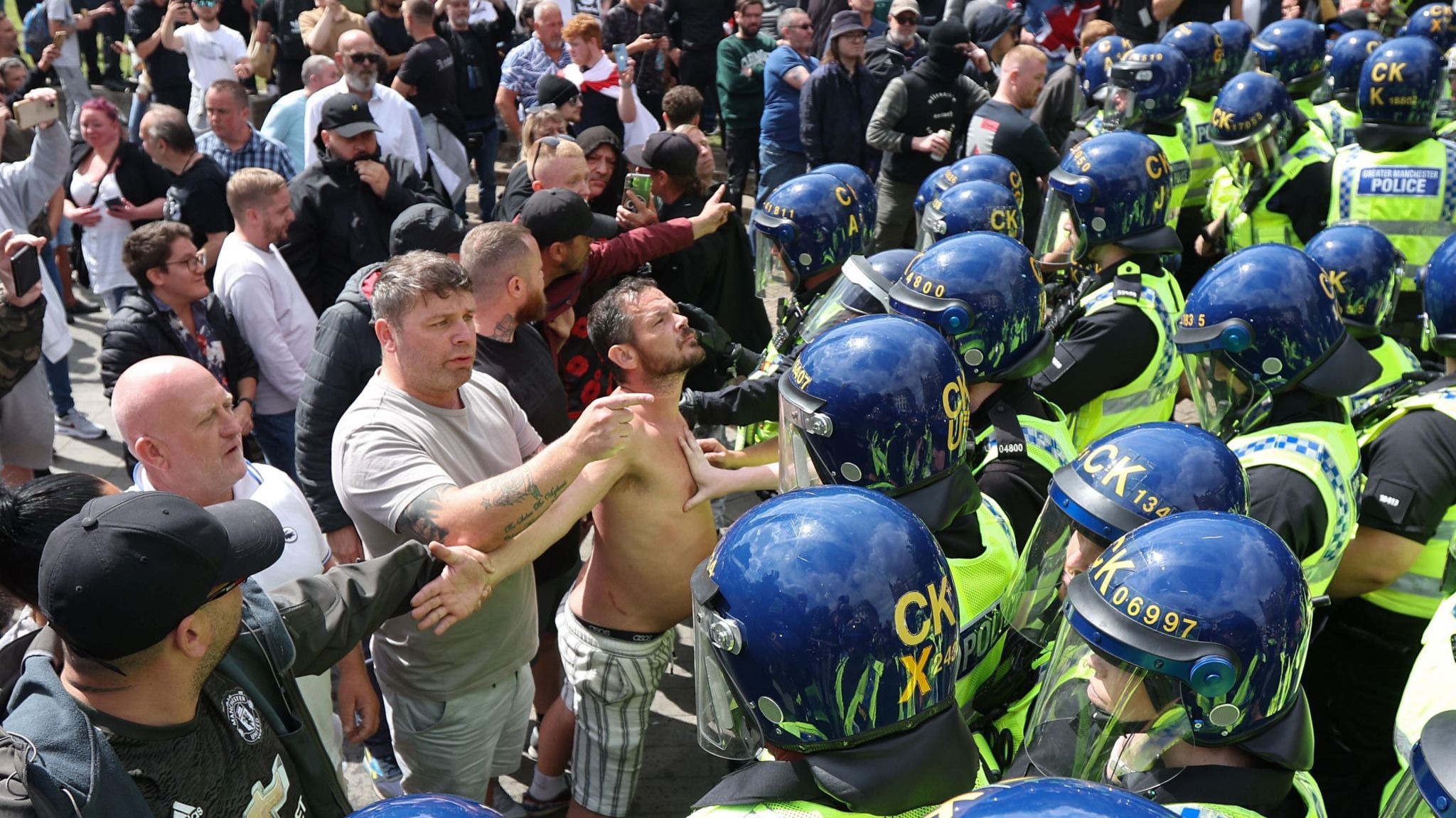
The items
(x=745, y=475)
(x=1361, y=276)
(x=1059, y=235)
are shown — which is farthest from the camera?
(x=1059, y=235)

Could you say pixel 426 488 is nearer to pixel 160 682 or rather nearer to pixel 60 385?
pixel 160 682

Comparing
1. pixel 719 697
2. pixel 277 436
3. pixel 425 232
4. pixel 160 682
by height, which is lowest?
pixel 277 436

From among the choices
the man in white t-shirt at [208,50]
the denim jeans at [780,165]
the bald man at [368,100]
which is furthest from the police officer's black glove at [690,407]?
the man in white t-shirt at [208,50]

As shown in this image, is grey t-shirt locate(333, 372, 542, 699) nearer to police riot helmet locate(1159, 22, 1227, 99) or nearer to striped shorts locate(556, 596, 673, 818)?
striped shorts locate(556, 596, 673, 818)

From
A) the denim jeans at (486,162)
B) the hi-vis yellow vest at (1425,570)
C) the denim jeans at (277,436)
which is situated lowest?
the denim jeans at (486,162)

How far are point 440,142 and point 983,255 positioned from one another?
7024 mm

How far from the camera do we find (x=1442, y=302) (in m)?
3.76

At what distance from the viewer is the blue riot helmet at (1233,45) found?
358 inches

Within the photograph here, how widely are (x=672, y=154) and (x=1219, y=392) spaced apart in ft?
10.3

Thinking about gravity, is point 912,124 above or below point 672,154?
below

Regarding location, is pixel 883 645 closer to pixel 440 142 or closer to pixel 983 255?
pixel 983 255

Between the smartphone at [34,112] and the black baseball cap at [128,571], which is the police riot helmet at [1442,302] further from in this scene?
the smartphone at [34,112]

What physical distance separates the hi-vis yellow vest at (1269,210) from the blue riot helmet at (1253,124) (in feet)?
0.20

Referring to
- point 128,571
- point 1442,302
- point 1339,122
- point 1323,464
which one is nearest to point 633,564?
point 128,571
